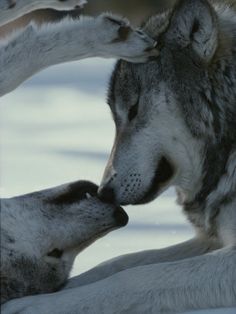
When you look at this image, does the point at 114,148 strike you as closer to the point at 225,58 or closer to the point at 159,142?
the point at 159,142

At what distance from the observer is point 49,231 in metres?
5.88

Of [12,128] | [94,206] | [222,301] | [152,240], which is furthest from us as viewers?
[12,128]

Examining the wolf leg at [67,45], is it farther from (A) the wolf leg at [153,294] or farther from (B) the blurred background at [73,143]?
(A) the wolf leg at [153,294]

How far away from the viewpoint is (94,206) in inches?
235

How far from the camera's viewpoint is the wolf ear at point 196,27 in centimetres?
596

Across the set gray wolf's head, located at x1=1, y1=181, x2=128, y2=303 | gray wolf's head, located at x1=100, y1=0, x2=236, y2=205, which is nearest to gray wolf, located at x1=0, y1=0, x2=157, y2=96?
gray wolf's head, located at x1=100, y1=0, x2=236, y2=205

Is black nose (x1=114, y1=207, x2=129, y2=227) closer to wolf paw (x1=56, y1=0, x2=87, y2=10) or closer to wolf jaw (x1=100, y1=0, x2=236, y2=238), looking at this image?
wolf jaw (x1=100, y1=0, x2=236, y2=238)

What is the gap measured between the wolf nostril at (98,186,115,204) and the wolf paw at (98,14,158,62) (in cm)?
56

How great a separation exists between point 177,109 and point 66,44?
0.57 meters

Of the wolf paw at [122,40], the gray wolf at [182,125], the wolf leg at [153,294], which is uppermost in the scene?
the wolf paw at [122,40]

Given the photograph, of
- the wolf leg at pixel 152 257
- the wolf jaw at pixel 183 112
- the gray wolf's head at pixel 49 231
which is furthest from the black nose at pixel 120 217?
the wolf leg at pixel 152 257

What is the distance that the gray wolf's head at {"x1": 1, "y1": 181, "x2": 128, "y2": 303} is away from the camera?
5.73 metres

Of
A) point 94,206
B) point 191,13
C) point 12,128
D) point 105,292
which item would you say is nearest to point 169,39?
point 191,13

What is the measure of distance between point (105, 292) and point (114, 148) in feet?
2.79
